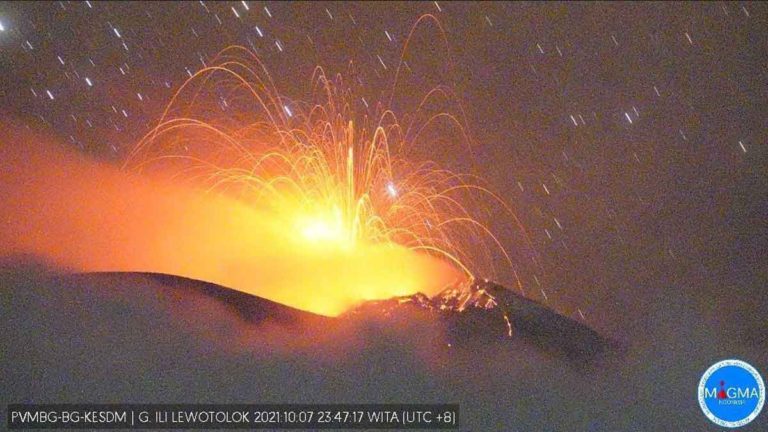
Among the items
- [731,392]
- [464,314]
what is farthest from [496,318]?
[731,392]

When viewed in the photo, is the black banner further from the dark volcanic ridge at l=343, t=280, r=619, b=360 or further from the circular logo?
the circular logo

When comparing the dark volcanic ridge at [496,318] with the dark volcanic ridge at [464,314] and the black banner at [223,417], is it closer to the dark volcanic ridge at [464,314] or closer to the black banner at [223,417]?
the dark volcanic ridge at [464,314]

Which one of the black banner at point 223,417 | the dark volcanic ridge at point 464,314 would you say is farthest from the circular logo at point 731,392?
the black banner at point 223,417

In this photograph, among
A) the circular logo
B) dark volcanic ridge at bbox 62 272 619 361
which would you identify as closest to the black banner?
dark volcanic ridge at bbox 62 272 619 361

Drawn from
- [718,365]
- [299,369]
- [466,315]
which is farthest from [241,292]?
[718,365]

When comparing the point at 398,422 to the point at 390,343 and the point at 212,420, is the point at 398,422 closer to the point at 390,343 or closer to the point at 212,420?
the point at 390,343
